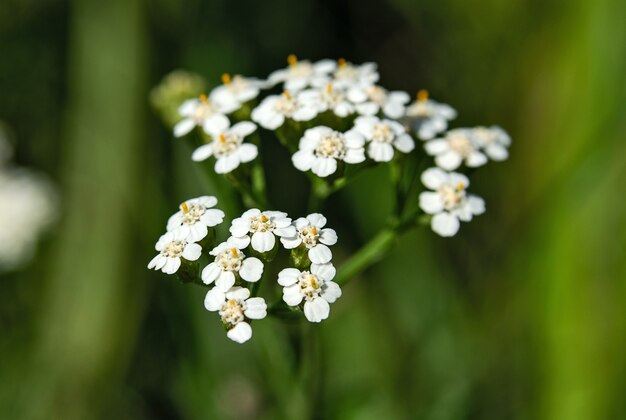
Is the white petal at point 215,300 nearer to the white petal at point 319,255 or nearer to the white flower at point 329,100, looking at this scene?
the white petal at point 319,255

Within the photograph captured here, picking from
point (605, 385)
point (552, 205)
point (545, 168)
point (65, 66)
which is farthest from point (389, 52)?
point (605, 385)

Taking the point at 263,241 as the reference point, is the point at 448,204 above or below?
above

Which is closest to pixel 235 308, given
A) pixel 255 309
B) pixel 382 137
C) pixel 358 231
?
pixel 255 309

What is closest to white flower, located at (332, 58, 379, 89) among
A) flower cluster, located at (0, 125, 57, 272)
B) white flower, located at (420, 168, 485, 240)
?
white flower, located at (420, 168, 485, 240)

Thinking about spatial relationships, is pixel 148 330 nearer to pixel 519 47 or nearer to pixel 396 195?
pixel 396 195

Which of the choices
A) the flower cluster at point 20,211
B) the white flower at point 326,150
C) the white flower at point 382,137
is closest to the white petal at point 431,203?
the white flower at point 382,137

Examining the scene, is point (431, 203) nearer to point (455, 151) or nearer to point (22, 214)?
point (455, 151)
